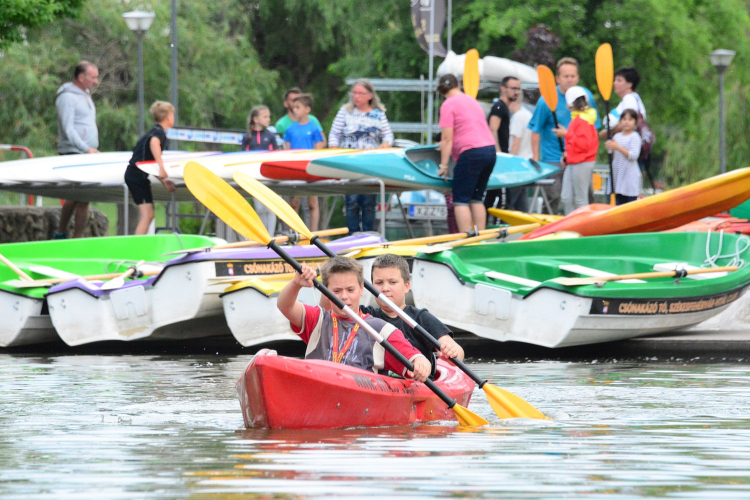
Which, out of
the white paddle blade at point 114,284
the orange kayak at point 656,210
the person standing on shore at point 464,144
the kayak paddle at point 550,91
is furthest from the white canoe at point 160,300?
the kayak paddle at point 550,91

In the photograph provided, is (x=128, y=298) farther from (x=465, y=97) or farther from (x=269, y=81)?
(x=269, y=81)

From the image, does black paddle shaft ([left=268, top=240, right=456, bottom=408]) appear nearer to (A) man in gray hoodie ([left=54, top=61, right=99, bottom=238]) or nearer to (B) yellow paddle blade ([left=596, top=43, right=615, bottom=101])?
(A) man in gray hoodie ([left=54, top=61, right=99, bottom=238])

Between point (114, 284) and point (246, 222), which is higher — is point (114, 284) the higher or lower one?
the lower one

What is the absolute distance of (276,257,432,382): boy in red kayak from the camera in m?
6.31

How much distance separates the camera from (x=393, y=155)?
46.3 ft

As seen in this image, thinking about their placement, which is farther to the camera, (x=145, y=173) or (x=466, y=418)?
(x=145, y=173)

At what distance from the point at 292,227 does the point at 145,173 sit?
7.24m

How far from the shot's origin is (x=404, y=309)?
7.36m

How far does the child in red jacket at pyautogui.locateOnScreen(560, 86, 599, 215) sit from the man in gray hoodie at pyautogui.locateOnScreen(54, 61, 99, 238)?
A: 528 centimetres

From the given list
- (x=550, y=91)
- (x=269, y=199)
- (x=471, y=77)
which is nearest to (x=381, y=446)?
(x=269, y=199)

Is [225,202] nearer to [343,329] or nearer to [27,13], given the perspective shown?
[343,329]

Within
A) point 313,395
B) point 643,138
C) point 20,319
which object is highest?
point 643,138

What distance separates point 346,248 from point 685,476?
271 inches

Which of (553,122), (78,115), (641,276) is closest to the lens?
(641,276)
